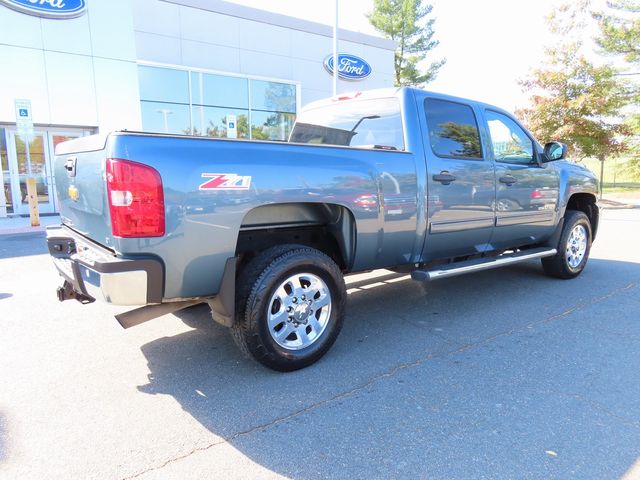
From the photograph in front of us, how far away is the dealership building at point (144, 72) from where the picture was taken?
12.4 m

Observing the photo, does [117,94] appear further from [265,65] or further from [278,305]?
[278,305]

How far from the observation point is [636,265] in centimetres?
666

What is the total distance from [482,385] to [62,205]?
347 centimetres

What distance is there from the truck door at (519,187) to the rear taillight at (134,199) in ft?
10.9

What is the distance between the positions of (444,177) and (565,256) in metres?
2.64

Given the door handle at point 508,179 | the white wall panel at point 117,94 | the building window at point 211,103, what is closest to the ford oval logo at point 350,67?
the building window at point 211,103

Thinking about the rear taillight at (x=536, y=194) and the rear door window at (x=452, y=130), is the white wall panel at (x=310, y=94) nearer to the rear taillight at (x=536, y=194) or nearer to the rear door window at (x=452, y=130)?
the rear taillight at (x=536, y=194)

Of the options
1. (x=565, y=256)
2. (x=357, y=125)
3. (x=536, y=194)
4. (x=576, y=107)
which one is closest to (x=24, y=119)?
(x=357, y=125)

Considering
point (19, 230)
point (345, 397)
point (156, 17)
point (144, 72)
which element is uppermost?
point (156, 17)

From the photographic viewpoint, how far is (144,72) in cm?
1438

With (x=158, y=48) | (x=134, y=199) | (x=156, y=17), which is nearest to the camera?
(x=134, y=199)

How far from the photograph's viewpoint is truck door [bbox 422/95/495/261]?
3.99m

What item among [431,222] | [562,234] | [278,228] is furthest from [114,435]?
[562,234]

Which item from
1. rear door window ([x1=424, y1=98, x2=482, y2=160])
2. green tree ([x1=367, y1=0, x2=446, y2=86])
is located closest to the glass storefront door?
rear door window ([x1=424, y1=98, x2=482, y2=160])
